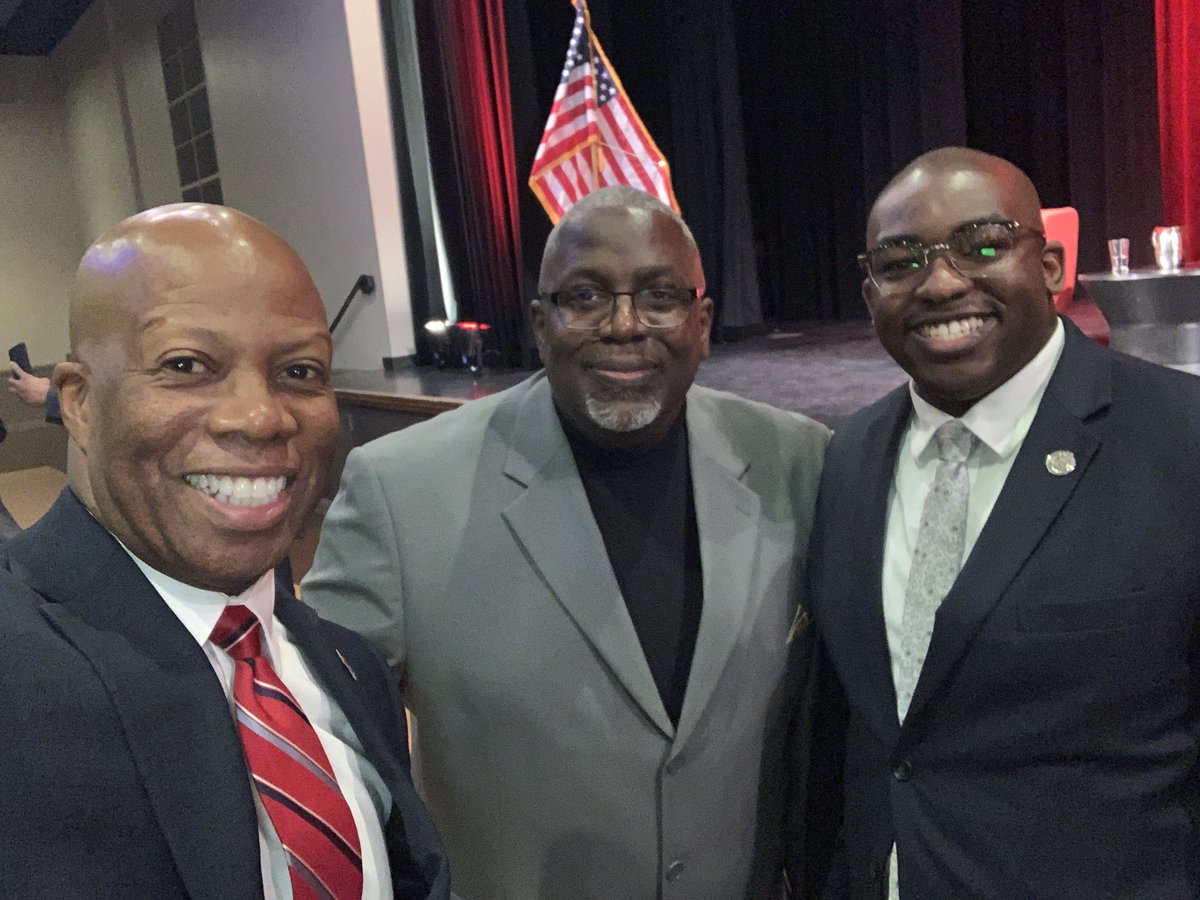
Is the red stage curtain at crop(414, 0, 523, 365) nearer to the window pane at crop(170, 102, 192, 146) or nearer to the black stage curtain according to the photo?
the black stage curtain

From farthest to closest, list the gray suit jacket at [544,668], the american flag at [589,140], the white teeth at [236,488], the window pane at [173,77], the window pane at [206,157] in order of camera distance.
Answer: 1. the window pane at [173,77]
2. the window pane at [206,157]
3. the american flag at [589,140]
4. the gray suit jacket at [544,668]
5. the white teeth at [236,488]

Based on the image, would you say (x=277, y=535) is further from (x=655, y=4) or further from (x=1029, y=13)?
(x=1029, y=13)

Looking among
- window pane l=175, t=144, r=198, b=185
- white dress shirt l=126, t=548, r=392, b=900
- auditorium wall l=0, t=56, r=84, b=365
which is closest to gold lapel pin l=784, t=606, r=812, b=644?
white dress shirt l=126, t=548, r=392, b=900

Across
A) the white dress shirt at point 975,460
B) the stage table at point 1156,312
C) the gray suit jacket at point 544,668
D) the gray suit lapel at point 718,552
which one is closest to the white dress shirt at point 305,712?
the gray suit jacket at point 544,668

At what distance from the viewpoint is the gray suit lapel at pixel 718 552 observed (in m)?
1.37

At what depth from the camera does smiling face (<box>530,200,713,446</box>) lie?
1437 mm

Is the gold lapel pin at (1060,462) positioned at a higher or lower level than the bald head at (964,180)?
lower

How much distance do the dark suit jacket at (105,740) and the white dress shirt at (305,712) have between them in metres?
0.03

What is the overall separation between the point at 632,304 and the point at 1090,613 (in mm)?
798

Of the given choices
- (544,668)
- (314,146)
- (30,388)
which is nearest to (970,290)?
(544,668)

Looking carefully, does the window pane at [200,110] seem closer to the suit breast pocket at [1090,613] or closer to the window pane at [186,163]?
the window pane at [186,163]

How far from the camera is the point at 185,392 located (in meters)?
0.75

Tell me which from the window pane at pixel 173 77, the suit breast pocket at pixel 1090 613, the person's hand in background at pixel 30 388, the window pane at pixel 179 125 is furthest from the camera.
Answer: the window pane at pixel 179 125

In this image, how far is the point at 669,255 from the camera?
145 centimetres
